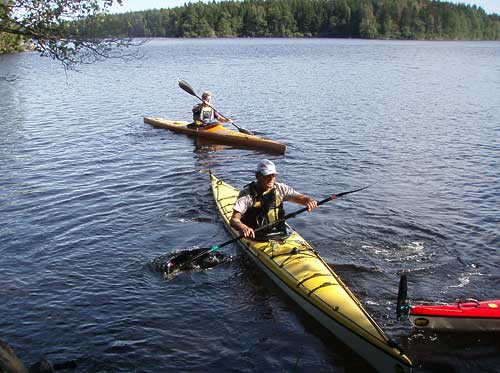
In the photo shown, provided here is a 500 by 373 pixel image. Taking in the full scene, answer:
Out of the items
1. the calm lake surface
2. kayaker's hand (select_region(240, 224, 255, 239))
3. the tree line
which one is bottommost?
the calm lake surface

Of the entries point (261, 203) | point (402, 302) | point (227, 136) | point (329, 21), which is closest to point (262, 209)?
point (261, 203)

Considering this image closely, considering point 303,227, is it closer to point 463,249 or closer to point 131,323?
point 463,249

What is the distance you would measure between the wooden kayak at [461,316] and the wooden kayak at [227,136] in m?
10.6

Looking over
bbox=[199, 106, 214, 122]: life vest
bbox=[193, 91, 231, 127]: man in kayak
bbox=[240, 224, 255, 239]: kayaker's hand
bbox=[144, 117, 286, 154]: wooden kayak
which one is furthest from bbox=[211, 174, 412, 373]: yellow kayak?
bbox=[199, 106, 214, 122]: life vest

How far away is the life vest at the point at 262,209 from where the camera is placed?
8.35 metres

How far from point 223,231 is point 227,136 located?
26.2 feet

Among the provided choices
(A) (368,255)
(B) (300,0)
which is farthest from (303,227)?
(B) (300,0)

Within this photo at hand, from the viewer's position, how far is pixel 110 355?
682cm

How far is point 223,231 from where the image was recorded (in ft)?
35.4

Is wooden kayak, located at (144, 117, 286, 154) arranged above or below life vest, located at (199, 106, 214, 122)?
below

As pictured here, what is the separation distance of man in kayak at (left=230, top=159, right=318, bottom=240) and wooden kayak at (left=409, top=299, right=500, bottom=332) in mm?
2318

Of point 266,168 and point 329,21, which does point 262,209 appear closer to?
point 266,168

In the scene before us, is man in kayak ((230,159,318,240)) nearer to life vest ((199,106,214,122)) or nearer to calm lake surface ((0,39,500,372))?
calm lake surface ((0,39,500,372))

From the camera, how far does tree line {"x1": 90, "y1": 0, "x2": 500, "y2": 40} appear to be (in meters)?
105
